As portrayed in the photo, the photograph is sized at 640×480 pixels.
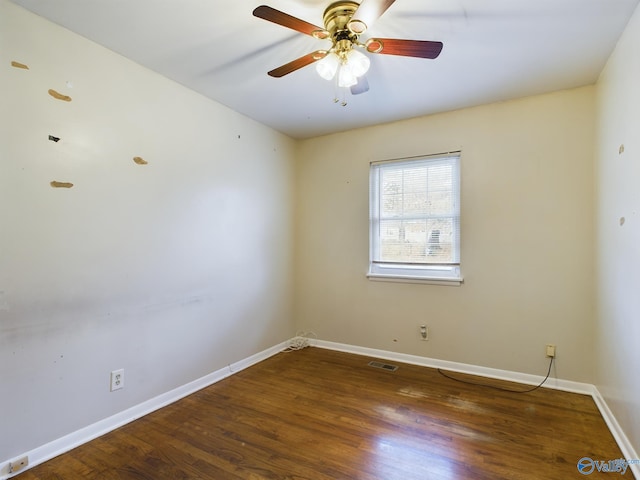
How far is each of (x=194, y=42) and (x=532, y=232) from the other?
305cm

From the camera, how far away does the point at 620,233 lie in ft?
6.79

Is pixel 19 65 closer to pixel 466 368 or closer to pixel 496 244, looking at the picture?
pixel 496 244

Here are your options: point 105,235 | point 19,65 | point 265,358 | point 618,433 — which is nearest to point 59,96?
point 19,65

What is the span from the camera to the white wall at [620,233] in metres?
1.82

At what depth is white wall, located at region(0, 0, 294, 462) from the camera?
1.81 metres

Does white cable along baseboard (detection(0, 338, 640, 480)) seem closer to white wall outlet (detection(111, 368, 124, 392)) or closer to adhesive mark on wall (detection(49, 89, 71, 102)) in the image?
white wall outlet (detection(111, 368, 124, 392))

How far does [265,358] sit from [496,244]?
2.59 metres

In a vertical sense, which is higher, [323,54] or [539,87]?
[539,87]

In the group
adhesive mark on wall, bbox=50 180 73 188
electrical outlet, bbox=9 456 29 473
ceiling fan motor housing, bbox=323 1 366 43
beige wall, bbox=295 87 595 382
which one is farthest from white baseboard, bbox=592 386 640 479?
adhesive mark on wall, bbox=50 180 73 188

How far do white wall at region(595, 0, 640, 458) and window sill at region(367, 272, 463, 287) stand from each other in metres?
1.08

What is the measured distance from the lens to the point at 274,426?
2.20 metres

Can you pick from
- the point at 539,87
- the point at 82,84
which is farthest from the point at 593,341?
the point at 82,84

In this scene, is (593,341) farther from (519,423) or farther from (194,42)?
(194,42)

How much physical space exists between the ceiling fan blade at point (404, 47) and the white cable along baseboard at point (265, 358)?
2.42 metres
